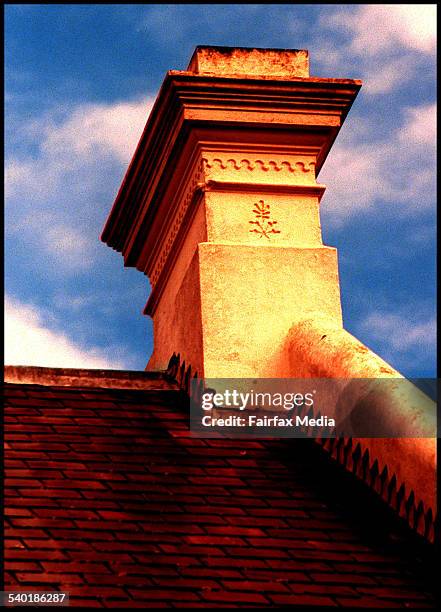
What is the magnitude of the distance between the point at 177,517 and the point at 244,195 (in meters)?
4.49

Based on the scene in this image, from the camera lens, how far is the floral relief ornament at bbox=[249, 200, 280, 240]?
1595cm

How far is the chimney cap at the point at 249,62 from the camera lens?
16.3 meters

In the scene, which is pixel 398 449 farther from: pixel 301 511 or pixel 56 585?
pixel 56 585

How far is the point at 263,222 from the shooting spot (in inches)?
630

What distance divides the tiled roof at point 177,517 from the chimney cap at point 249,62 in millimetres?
3402

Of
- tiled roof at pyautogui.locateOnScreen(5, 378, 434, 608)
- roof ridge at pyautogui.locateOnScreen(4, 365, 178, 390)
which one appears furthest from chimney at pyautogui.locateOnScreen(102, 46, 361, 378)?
tiled roof at pyautogui.locateOnScreen(5, 378, 434, 608)

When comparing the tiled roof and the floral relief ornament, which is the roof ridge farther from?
the floral relief ornament

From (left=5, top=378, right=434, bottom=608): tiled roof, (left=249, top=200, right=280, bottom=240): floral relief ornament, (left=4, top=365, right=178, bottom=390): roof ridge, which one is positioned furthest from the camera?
(left=249, top=200, right=280, bottom=240): floral relief ornament

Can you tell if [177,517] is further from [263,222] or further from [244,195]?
[244,195]

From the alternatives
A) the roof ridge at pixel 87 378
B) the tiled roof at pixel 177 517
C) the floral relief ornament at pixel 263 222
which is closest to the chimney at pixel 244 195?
the floral relief ornament at pixel 263 222

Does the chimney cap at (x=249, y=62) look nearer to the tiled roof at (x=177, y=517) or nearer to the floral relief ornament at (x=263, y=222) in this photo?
the floral relief ornament at (x=263, y=222)

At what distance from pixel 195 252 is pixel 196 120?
1.20 m

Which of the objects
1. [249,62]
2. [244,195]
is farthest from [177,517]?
[249,62]

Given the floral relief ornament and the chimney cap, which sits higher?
the chimney cap
